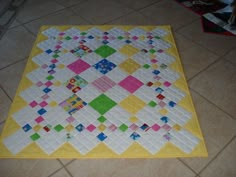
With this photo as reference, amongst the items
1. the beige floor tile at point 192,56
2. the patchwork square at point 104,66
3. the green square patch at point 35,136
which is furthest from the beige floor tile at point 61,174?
the beige floor tile at point 192,56

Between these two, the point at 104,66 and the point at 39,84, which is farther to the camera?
the point at 104,66

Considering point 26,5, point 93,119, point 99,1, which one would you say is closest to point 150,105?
point 93,119

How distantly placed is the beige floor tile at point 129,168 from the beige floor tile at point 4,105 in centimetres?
47

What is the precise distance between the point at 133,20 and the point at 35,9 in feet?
2.66

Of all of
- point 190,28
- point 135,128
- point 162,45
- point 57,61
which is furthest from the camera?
point 190,28

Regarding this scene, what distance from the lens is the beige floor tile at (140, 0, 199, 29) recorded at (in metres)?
1.89

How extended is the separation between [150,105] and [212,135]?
34 cm

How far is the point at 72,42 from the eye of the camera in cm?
170

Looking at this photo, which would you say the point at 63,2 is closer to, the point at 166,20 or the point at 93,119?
the point at 166,20

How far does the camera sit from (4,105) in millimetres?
1337

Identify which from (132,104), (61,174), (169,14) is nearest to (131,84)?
(132,104)

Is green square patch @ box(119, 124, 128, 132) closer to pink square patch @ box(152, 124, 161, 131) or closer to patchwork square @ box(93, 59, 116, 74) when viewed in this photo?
pink square patch @ box(152, 124, 161, 131)

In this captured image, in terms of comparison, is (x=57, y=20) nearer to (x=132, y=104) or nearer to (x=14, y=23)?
(x=14, y=23)

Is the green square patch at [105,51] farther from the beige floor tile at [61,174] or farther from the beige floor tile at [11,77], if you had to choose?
the beige floor tile at [61,174]
